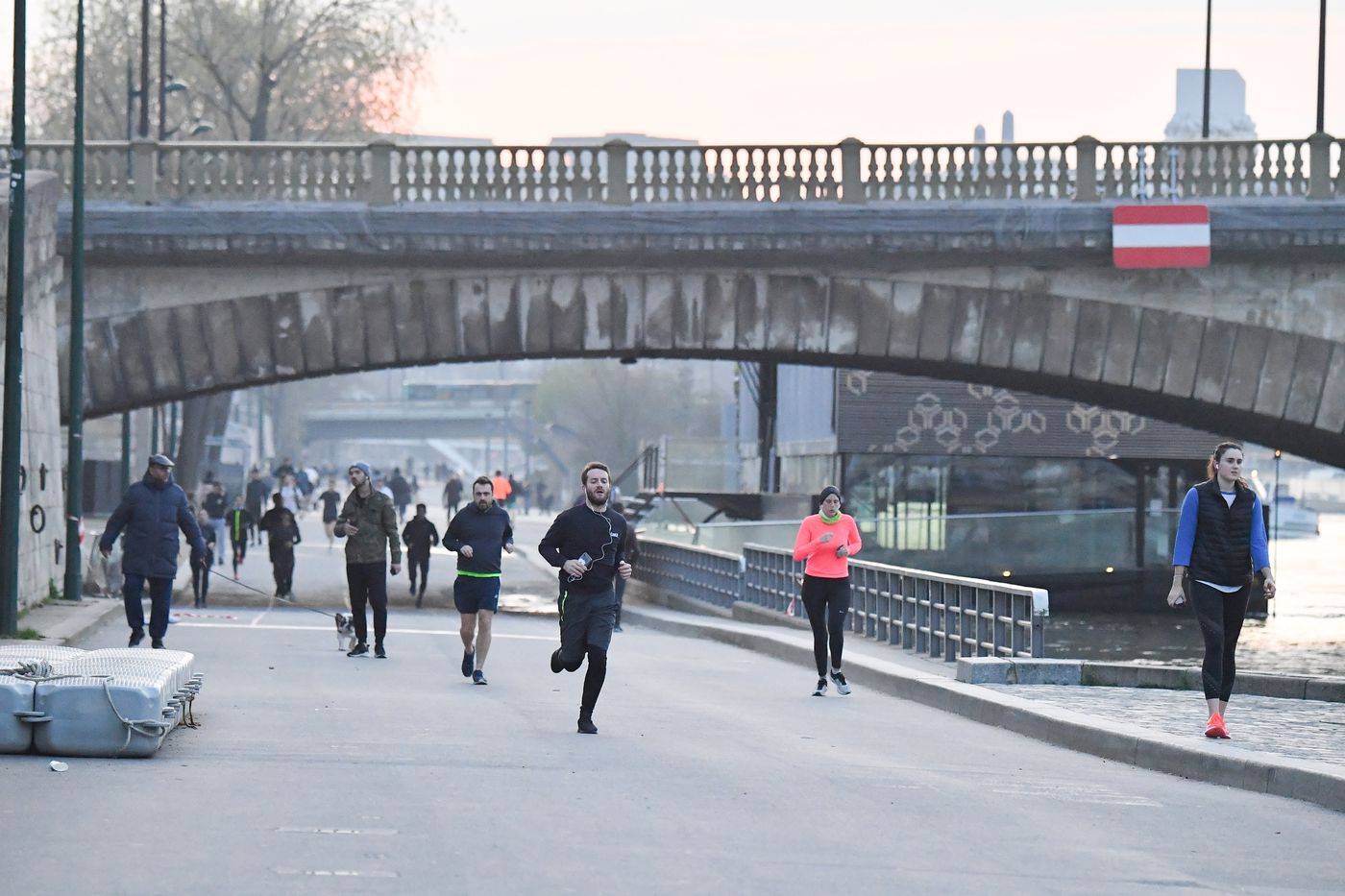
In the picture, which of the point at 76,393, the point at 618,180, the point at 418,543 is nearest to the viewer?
the point at 76,393

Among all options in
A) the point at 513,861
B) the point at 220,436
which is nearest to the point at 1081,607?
the point at 220,436

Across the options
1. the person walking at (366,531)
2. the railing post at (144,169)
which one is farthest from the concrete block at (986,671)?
the railing post at (144,169)

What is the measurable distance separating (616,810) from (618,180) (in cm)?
2301

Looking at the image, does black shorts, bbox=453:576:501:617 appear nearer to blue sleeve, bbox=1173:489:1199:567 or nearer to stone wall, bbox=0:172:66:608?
blue sleeve, bbox=1173:489:1199:567

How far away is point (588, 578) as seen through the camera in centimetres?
1423

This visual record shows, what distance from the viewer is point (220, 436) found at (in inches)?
2569

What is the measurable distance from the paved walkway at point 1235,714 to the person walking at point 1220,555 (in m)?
0.50

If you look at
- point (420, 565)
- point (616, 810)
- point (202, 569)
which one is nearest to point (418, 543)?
point (420, 565)

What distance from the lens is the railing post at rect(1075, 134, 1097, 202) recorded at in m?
32.2

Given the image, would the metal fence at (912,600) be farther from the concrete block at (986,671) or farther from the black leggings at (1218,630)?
the black leggings at (1218,630)

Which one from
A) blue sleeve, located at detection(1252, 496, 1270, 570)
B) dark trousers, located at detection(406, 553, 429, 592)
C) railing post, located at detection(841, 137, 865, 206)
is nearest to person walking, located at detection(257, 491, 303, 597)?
dark trousers, located at detection(406, 553, 429, 592)

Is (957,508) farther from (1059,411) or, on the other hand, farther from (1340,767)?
(1340,767)

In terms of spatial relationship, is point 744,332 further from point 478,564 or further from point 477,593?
point 477,593

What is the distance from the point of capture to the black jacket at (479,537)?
18.4 m
